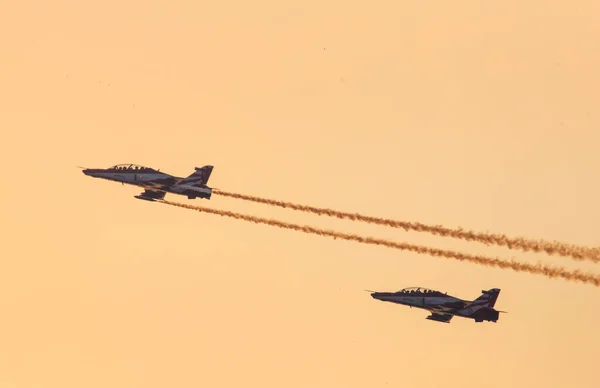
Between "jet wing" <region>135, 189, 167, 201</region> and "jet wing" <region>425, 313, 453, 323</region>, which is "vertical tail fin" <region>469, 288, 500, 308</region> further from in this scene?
"jet wing" <region>135, 189, 167, 201</region>

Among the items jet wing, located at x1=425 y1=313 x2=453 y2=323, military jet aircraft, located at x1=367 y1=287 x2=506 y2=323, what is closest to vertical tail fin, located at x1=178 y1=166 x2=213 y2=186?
military jet aircraft, located at x1=367 y1=287 x2=506 y2=323

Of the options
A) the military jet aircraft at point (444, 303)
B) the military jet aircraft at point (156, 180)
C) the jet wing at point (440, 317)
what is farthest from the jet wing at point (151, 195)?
the jet wing at point (440, 317)

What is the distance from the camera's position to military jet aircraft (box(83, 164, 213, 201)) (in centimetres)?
10675

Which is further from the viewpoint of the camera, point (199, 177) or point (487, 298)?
point (199, 177)

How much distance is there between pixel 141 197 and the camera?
366 feet

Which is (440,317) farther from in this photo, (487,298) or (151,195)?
(151,195)

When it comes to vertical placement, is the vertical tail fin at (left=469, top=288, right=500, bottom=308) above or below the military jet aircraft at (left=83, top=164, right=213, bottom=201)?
below

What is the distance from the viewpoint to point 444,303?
108 meters

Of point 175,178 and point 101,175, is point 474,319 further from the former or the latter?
point 101,175

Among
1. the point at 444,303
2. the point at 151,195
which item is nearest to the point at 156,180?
the point at 151,195

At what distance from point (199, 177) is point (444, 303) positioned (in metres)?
25.4

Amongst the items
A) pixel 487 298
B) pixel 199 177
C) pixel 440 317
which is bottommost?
pixel 440 317

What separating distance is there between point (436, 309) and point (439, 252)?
369 inches

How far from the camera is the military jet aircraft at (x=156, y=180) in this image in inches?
4203
